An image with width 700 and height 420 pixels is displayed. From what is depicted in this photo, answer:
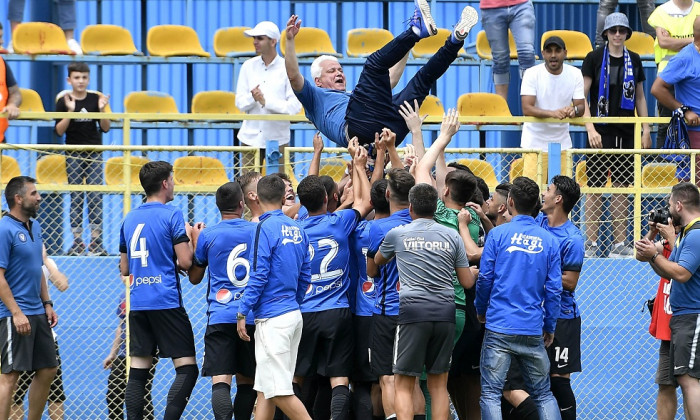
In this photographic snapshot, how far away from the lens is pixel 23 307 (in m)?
8.86

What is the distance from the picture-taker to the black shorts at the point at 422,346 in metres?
7.40

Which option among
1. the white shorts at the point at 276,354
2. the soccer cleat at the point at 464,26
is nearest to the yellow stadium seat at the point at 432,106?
the soccer cleat at the point at 464,26

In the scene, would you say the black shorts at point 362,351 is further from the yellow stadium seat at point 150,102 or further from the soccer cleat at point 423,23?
the yellow stadium seat at point 150,102

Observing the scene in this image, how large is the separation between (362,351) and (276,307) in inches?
32.2

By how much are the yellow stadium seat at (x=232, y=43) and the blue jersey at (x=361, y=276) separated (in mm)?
6559

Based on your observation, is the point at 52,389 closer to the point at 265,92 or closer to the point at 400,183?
the point at 265,92

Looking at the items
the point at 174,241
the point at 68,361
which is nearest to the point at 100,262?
the point at 68,361

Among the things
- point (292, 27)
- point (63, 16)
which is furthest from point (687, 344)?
point (63, 16)

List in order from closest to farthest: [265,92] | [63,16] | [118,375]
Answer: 1. [118,375]
2. [265,92]
3. [63,16]

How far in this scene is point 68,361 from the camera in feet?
34.6

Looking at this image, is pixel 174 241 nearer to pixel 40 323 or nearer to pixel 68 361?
pixel 40 323

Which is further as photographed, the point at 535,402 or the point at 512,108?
the point at 512,108

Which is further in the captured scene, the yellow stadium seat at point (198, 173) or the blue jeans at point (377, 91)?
the yellow stadium seat at point (198, 173)

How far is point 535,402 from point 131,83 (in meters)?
8.50
